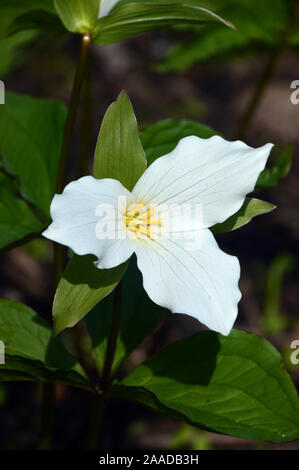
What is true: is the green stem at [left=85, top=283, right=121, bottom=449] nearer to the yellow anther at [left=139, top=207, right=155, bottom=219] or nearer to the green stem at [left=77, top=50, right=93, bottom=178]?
the yellow anther at [left=139, top=207, right=155, bottom=219]

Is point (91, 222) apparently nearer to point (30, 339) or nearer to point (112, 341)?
point (112, 341)

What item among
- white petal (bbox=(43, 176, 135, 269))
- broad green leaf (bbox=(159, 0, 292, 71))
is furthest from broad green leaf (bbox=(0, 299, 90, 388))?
broad green leaf (bbox=(159, 0, 292, 71))

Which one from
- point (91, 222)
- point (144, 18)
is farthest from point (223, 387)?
point (144, 18)

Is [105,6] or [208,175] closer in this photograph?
[208,175]

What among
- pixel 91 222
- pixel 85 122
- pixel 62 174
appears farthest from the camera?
pixel 85 122

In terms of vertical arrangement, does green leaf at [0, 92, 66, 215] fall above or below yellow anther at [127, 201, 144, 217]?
above

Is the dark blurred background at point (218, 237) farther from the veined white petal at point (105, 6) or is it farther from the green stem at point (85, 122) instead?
the veined white petal at point (105, 6)
